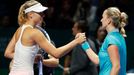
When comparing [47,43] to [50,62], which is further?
[50,62]

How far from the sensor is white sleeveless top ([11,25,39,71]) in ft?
21.9

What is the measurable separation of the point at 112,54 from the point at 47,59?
97cm

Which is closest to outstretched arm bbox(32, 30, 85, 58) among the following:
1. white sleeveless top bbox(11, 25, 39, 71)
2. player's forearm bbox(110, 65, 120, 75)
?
white sleeveless top bbox(11, 25, 39, 71)

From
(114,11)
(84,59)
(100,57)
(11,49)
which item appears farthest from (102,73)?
(84,59)

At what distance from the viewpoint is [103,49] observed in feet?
22.6

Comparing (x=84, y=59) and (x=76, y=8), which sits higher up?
(x=76, y=8)

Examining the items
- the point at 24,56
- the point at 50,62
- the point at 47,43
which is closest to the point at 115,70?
the point at 47,43

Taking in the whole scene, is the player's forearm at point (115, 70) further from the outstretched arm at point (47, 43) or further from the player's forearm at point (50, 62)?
the player's forearm at point (50, 62)

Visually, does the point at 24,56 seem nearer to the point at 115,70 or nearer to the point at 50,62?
the point at 50,62

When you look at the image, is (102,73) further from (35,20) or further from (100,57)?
(35,20)

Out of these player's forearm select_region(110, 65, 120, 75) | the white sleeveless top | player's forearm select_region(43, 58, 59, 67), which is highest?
the white sleeveless top

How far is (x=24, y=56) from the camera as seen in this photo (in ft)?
22.0

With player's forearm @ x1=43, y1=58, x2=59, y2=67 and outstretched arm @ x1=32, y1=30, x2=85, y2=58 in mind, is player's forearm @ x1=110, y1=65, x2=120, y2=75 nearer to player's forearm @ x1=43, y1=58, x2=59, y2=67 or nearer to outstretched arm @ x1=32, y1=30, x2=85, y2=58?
outstretched arm @ x1=32, y1=30, x2=85, y2=58

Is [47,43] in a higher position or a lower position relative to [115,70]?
higher
